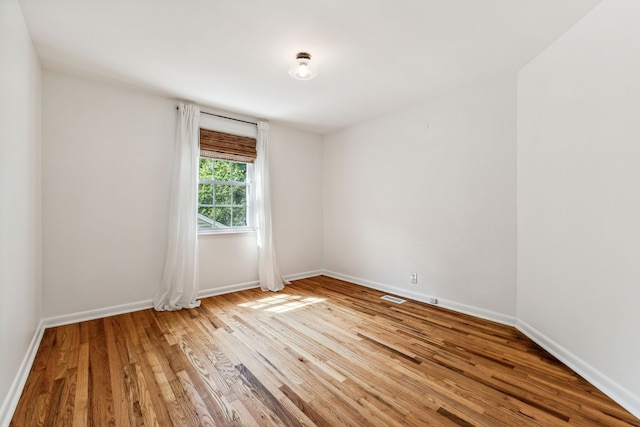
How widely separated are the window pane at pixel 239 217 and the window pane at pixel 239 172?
459 millimetres

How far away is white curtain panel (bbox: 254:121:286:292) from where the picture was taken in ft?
13.8

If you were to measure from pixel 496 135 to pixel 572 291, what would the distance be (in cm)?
161

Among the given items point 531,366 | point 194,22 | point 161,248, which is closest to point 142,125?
point 161,248

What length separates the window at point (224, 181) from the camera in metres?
3.85

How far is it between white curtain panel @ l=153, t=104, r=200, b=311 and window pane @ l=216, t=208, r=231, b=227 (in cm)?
46

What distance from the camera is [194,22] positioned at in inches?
82.1

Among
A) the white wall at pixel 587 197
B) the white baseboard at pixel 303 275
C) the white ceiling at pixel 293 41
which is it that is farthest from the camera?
the white baseboard at pixel 303 275

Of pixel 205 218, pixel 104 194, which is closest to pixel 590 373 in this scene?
pixel 205 218

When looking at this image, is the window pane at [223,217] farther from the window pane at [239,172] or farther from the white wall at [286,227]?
the window pane at [239,172]

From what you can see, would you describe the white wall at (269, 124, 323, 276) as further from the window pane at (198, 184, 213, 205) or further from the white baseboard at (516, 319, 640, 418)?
the white baseboard at (516, 319, 640, 418)

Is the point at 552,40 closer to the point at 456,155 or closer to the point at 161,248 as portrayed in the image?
the point at 456,155

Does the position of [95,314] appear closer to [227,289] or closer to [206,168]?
[227,289]

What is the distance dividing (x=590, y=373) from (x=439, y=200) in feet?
6.55

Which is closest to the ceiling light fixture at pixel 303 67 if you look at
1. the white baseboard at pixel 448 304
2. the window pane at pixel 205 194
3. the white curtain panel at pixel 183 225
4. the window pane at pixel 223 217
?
the white curtain panel at pixel 183 225
